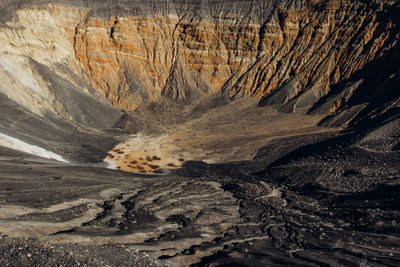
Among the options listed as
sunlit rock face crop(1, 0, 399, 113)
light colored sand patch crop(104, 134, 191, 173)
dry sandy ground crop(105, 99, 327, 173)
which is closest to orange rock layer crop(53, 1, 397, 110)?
sunlit rock face crop(1, 0, 399, 113)

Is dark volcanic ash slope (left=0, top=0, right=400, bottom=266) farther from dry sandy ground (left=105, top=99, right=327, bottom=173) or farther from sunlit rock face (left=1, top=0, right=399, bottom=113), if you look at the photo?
dry sandy ground (left=105, top=99, right=327, bottom=173)

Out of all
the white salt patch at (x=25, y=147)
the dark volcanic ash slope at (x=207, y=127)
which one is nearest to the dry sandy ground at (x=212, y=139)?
the dark volcanic ash slope at (x=207, y=127)

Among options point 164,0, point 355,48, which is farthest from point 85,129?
point 355,48

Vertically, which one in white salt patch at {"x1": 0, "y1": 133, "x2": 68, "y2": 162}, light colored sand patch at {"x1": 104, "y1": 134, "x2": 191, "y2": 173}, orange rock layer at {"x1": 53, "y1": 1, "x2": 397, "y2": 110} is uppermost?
orange rock layer at {"x1": 53, "y1": 1, "x2": 397, "y2": 110}

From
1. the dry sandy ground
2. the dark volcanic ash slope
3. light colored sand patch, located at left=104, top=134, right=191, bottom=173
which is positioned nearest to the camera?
the dark volcanic ash slope

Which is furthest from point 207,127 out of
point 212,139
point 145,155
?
point 145,155

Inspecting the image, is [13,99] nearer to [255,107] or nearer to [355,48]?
[255,107]
